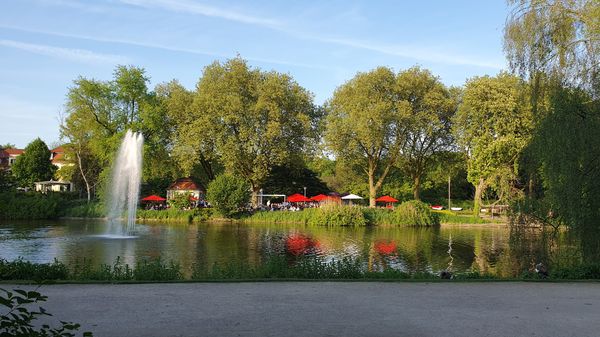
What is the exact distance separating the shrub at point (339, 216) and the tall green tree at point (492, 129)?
12.5 metres

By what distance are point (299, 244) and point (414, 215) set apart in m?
19.2

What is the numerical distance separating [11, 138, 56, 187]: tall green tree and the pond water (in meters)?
37.4

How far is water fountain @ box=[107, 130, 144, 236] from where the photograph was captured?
118 ft

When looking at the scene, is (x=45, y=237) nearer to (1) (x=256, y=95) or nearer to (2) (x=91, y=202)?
(2) (x=91, y=202)

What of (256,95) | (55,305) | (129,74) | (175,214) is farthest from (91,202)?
(55,305)

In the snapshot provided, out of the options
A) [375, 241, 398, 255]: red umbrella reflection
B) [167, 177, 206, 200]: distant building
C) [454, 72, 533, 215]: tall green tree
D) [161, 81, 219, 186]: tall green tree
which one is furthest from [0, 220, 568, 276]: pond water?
[167, 177, 206, 200]: distant building

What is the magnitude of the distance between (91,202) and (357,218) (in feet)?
91.2

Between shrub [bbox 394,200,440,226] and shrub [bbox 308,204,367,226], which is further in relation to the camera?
shrub [bbox 394,200,440,226]

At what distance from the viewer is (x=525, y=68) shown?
17094mm

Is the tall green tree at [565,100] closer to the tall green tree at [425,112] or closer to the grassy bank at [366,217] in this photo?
the grassy bank at [366,217]

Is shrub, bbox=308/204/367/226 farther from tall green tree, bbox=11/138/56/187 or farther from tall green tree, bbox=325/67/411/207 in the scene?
tall green tree, bbox=11/138/56/187

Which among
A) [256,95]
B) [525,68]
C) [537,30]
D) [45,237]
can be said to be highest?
[256,95]

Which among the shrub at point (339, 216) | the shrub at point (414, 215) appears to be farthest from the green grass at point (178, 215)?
the shrub at point (414, 215)

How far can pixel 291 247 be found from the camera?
27828mm
